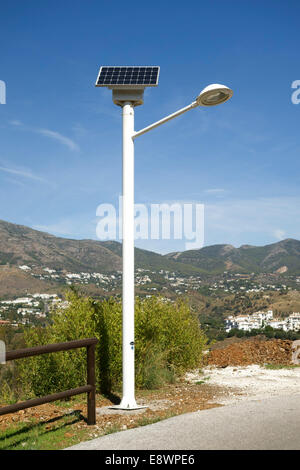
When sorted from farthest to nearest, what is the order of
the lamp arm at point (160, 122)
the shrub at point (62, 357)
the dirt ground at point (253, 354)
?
1. the dirt ground at point (253, 354)
2. the shrub at point (62, 357)
3. the lamp arm at point (160, 122)

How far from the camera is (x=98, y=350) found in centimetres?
972

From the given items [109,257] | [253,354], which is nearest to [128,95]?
[253,354]

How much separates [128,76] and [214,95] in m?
1.64

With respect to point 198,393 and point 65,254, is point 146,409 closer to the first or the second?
point 198,393

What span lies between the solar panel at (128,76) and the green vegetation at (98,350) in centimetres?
461

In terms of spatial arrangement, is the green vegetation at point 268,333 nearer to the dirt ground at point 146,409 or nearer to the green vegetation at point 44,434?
the dirt ground at point 146,409

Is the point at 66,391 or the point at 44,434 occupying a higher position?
the point at 66,391

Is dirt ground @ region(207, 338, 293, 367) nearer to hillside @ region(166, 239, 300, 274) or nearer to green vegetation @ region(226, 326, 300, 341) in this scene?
green vegetation @ region(226, 326, 300, 341)

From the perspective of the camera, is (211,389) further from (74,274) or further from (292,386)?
(74,274)

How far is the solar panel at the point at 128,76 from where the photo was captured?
8234 millimetres

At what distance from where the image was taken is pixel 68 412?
7.79 meters

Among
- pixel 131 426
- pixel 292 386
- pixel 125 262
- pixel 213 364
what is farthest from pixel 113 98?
pixel 213 364

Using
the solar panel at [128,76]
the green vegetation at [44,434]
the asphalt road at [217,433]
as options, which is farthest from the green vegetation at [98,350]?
the solar panel at [128,76]
